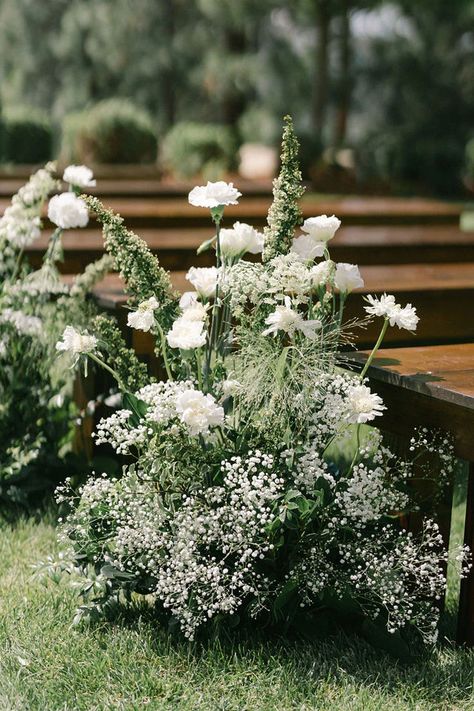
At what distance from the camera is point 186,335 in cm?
269

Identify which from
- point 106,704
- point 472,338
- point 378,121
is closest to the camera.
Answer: point 106,704

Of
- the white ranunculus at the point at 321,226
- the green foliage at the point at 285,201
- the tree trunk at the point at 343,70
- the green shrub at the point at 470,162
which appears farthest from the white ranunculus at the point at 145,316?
the green shrub at the point at 470,162

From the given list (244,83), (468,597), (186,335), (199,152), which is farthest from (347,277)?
(244,83)

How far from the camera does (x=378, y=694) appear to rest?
8.43 feet

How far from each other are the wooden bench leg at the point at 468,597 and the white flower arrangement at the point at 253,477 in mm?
77

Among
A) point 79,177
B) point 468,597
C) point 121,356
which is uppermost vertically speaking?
point 79,177

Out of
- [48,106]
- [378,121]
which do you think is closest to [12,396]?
[378,121]

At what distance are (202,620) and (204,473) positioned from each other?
16.2 inches

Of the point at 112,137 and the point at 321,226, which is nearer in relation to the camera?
the point at 321,226

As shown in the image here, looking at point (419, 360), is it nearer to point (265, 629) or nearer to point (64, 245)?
point (265, 629)

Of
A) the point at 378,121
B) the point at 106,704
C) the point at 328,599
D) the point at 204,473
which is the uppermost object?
the point at 378,121

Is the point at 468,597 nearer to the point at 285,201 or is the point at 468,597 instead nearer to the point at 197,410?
the point at 197,410

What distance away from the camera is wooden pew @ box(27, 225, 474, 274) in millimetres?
4820

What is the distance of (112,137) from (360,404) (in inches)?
649
